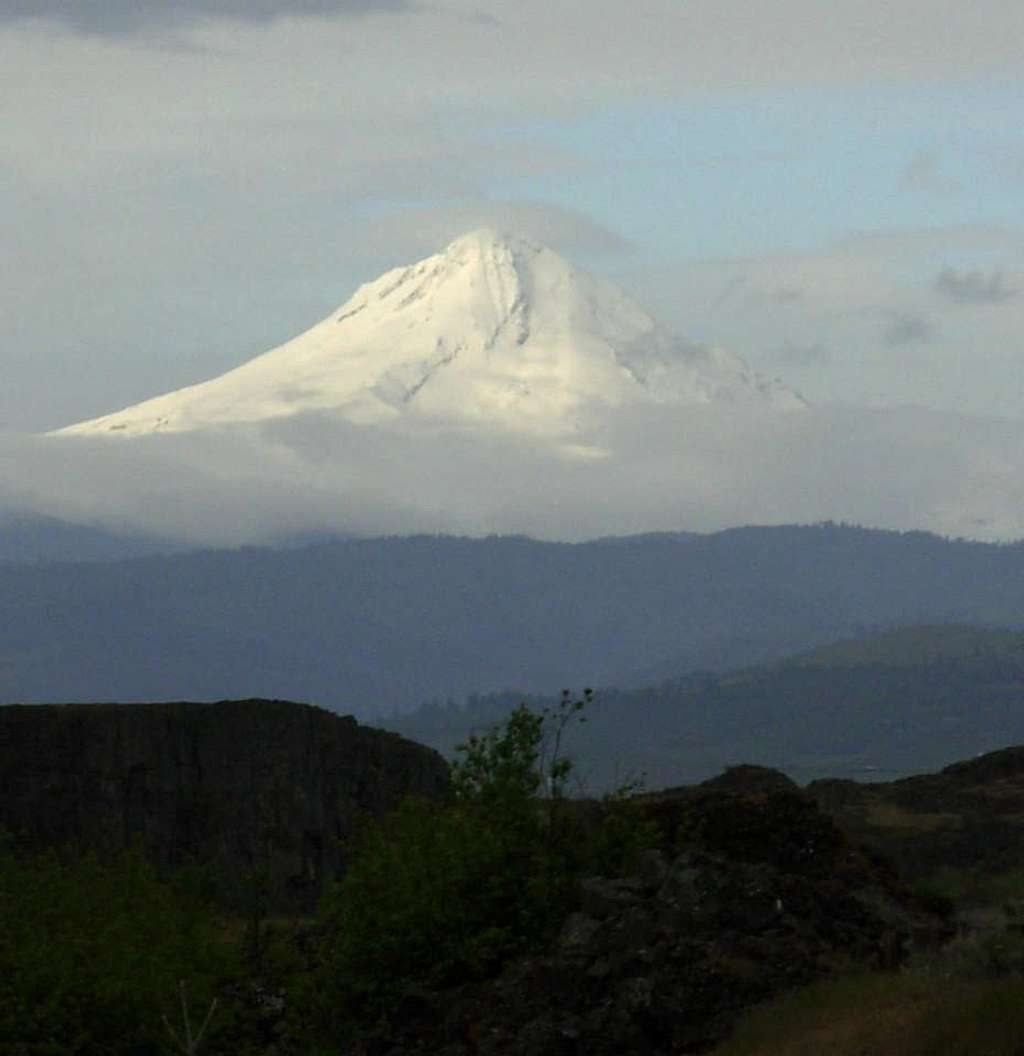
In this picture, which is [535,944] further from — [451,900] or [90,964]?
[90,964]

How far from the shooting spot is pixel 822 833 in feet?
132

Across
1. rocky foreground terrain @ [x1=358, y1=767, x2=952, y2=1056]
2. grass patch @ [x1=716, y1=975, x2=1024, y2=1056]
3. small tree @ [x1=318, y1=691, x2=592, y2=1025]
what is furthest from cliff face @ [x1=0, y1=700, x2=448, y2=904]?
grass patch @ [x1=716, y1=975, x2=1024, y2=1056]

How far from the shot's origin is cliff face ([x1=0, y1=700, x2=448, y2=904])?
190 ft

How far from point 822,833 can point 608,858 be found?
354 cm

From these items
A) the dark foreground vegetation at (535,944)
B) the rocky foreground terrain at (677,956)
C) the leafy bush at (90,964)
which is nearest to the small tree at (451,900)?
the dark foreground vegetation at (535,944)

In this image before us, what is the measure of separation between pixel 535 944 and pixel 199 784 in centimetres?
2279

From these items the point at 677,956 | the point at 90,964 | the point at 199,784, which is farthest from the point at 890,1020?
the point at 199,784

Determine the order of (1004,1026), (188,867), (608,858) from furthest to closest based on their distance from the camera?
(188,867) → (608,858) → (1004,1026)

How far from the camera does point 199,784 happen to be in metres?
59.1

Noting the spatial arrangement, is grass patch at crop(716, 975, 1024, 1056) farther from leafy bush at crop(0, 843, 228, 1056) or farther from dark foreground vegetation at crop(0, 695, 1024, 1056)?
leafy bush at crop(0, 843, 228, 1056)

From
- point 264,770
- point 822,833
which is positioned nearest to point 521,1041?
point 822,833

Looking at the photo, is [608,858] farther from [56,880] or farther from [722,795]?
[56,880]

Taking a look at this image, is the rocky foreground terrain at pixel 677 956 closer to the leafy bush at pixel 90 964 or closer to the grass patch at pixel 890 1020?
the grass patch at pixel 890 1020

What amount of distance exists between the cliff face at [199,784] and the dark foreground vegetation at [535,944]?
12.1 metres
